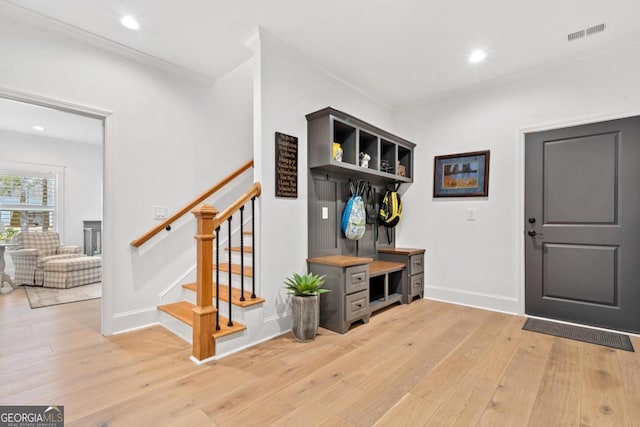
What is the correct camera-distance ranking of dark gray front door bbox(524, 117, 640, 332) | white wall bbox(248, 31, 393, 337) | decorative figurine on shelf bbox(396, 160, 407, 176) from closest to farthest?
white wall bbox(248, 31, 393, 337) < dark gray front door bbox(524, 117, 640, 332) < decorative figurine on shelf bbox(396, 160, 407, 176)

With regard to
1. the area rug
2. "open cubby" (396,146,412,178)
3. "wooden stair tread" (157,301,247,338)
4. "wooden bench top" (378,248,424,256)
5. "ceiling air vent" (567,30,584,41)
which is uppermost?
"ceiling air vent" (567,30,584,41)

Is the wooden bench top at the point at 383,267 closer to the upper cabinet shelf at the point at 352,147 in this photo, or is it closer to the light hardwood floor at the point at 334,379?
the light hardwood floor at the point at 334,379

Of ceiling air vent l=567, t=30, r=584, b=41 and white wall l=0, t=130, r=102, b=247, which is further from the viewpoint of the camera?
white wall l=0, t=130, r=102, b=247

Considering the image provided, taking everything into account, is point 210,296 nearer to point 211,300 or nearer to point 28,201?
point 211,300

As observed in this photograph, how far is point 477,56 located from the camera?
115 inches

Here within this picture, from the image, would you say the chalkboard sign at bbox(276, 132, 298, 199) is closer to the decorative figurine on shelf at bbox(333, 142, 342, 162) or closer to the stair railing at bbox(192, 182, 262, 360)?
the decorative figurine on shelf at bbox(333, 142, 342, 162)

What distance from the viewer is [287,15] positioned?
7.73 feet

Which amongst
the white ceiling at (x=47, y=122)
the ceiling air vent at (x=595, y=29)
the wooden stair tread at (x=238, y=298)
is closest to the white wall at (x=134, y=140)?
the wooden stair tread at (x=238, y=298)

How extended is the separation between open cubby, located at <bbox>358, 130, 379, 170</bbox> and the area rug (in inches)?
155

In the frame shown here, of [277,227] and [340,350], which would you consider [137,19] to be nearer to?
[277,227]

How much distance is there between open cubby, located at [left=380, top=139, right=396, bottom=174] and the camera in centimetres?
371

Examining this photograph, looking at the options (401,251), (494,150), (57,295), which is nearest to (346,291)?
(401,251)

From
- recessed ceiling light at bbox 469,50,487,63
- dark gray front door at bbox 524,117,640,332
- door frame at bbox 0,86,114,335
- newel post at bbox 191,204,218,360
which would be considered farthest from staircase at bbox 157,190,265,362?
dark gray front door at bbox 524,117,640,332

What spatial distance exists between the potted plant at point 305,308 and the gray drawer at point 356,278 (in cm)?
31
